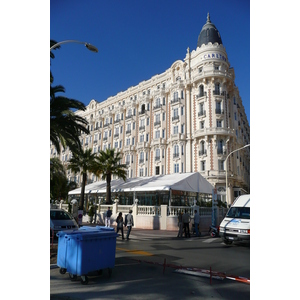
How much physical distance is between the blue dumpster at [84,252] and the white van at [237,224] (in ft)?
23.5

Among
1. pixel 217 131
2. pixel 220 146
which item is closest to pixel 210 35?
pixel 217 131

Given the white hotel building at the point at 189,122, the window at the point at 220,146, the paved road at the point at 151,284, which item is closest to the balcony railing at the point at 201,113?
the white hotel building at the point at 189,122

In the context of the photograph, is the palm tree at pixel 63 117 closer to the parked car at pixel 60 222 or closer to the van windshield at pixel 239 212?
the parked car at pixel 60 222

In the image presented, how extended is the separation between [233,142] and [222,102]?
17.5 ft

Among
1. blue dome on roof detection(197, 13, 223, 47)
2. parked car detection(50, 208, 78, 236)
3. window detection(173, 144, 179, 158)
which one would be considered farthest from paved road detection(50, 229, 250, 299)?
blue dome on roof detection(197, 13, 223, 47)

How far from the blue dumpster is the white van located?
715cm

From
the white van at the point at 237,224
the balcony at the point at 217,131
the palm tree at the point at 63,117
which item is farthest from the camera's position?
the balcony at the point at 217,131

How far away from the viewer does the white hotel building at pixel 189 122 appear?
3453 cm

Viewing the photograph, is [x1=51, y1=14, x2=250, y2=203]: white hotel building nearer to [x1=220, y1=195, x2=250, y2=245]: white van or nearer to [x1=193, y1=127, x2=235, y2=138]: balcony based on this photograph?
[x1=193, y1=127, x2=235, y2=138]: balcony

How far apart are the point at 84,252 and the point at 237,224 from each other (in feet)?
27.0

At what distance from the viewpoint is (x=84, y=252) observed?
5824 millimetres

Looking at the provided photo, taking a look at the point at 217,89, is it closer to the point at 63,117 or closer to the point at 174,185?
the point at 174,185
